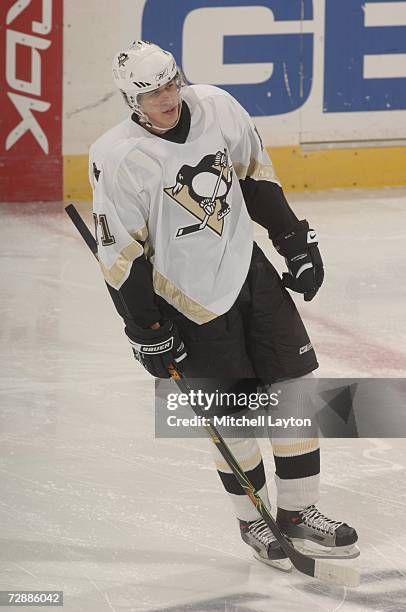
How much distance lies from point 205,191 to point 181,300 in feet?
0.81

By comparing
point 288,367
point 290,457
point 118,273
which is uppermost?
point 118,273

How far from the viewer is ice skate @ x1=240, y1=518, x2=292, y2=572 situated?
3.04m

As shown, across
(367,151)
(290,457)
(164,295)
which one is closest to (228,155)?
(164,295)

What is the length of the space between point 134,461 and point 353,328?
54.9 inches

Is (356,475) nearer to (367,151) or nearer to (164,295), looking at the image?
(164,295)

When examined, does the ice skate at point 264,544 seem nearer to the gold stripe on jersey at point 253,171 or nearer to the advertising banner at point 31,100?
the gold stripe on jersey at point 253,171

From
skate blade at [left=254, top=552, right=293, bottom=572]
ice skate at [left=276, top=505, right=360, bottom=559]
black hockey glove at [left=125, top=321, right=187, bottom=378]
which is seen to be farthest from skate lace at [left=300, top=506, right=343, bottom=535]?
black hockey glove at [left=125, top=321, right=187, bottom=378]

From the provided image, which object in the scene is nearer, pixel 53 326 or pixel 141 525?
pixel 141 525

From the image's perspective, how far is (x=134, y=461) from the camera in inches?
143

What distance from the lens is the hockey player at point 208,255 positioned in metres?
2.87

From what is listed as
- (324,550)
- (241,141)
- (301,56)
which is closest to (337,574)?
(324,550)

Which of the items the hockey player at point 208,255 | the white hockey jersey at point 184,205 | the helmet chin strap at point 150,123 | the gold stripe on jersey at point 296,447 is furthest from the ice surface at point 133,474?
the helmet chin strap at point 150,123

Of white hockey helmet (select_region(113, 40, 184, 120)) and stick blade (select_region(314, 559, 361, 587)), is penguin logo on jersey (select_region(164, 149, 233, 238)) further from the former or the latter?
stick blade (select_region(314, 559, 361, 587))

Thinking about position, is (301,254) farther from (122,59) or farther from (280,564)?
(280,564)
